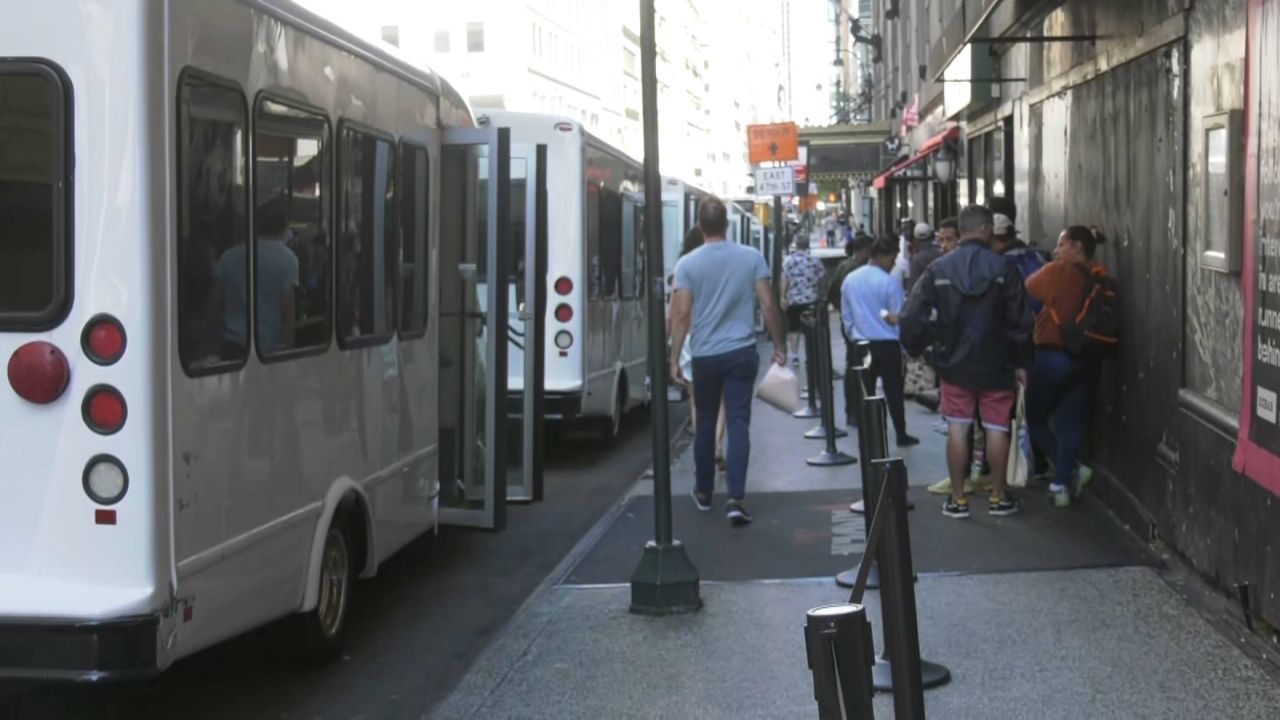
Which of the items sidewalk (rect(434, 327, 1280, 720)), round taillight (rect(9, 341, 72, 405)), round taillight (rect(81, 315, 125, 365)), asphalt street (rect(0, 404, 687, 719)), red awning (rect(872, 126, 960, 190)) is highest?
red awning (rect(872, 126, 960, 190))

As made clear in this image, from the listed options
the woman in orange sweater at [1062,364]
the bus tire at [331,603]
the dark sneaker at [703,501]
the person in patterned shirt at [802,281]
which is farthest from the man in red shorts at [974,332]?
the person in patterned shirt at [802,281]

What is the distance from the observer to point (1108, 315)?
365 inches

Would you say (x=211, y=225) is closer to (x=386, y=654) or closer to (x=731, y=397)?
(x=386, y=654)

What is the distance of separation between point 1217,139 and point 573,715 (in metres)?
3.93

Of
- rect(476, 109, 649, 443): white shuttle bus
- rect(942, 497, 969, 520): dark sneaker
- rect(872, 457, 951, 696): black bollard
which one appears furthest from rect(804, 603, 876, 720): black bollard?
rect(476, 109, 649, 443): white shuttle bus

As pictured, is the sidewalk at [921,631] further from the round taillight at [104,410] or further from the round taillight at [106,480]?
the round taillight at [104,410]

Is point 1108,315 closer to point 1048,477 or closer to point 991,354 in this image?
point 991,354

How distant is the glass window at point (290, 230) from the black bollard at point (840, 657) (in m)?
3.14

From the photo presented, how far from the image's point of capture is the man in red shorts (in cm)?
895

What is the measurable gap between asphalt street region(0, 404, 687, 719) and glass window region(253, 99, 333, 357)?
Answer: 127 cm

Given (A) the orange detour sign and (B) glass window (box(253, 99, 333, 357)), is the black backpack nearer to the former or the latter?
(B) glass window (box(253, 99, 333, 357))

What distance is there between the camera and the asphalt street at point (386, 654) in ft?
20.1

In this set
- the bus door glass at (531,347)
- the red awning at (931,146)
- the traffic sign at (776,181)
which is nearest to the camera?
the bus door glass at (531,347)

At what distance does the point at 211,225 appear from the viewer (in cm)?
512
